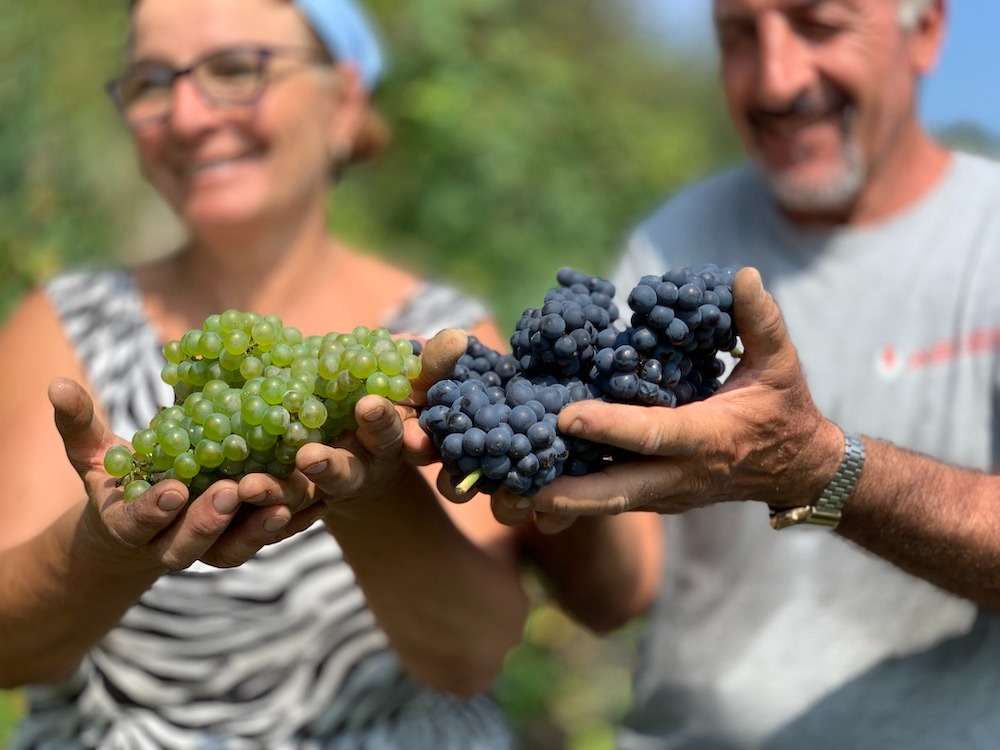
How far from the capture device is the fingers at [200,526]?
68.4 inches

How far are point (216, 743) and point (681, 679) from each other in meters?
1.13

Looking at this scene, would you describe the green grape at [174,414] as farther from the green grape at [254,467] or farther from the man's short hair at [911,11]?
→ the man's short hair at [911,11]

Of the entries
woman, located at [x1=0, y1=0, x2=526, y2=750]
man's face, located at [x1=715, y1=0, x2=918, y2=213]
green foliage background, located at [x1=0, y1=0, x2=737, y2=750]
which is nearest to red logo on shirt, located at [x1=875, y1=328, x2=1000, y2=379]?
man's face, located at [x1=715, y1=0, x2=918, y2=213]

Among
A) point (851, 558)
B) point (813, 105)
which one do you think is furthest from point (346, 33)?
point (851, 558)

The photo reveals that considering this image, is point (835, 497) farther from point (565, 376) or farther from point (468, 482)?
point (468, 482)

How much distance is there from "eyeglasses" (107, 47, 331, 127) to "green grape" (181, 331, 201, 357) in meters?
1.05

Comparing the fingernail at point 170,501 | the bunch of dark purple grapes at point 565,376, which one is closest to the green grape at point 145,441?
the fingernail at point 170,501

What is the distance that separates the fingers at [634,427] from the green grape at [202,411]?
0.54 meters

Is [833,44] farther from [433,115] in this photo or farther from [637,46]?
[637,46]

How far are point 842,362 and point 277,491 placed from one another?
5.09 ft

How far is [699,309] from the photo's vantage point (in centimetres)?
179

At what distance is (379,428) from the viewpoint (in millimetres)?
1762

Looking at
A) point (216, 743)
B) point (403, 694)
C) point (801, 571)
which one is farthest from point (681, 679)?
point (216, 743)

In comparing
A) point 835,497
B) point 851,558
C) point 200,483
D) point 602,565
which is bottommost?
point 851,558
